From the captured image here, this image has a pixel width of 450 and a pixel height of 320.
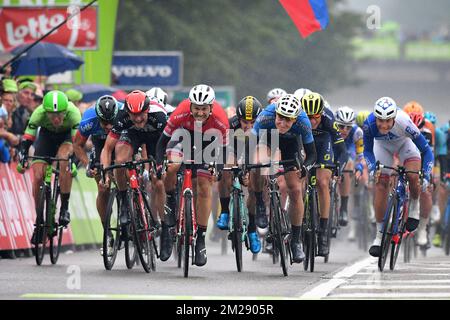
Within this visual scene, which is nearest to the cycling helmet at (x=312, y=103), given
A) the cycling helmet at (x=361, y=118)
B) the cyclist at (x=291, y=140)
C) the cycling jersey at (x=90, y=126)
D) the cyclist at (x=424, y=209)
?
the cyclist at (x=291, y=140)

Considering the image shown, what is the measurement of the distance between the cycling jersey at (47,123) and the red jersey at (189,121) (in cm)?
203

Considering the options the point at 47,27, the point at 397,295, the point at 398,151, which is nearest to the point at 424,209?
the point at 398,151

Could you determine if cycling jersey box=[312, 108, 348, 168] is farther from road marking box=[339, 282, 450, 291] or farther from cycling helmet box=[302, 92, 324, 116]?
road marking box=[339, 282, 450, 291]

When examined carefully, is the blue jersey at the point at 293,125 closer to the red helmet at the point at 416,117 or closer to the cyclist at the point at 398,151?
the cyclist at the point at 398,151

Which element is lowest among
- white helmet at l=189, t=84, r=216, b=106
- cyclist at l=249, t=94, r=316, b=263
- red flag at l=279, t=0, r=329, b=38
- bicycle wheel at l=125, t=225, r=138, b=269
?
bicycle wheel at l=125, t=225, r=138, b=269

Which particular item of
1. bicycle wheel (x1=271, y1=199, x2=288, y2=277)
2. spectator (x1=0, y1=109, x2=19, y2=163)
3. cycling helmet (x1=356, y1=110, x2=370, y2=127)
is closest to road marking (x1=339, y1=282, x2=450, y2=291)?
bicycle wheel (x1=271, y1=199, x2=288, y2=277)

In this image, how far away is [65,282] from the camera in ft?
45.3

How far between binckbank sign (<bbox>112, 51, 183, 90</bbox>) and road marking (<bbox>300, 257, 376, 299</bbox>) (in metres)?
13.1

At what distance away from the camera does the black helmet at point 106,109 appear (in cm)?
1513

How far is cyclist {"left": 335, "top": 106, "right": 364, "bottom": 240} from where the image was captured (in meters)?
19.8

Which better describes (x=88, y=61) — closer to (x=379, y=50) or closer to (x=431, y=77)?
(x=431, y=77)

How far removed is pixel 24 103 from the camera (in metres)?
20.2

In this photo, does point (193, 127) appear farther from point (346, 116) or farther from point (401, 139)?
point (346, 116)

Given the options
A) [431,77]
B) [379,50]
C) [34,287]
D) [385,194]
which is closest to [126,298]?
[34,287]
